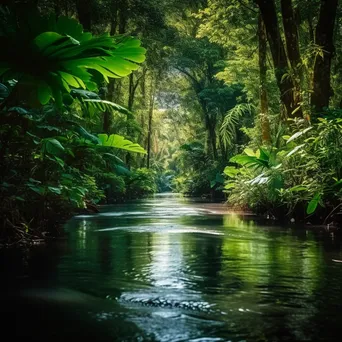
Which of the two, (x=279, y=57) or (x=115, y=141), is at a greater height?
(x=279, y=57)

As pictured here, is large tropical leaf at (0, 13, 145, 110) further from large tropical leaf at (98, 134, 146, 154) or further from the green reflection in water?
large tropical leaf at (98, 134, 146, 154)

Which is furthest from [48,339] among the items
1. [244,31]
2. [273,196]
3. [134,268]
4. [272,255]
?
[244,31]

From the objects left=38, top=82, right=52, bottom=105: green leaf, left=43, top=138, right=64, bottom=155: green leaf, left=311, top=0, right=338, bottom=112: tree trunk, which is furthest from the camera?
left=311, top=0, right=338, bottom=112: tree trunk

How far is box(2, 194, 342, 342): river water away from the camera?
2791 mm

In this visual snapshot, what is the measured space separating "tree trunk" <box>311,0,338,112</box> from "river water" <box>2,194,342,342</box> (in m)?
5.40

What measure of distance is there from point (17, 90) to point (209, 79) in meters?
25.9

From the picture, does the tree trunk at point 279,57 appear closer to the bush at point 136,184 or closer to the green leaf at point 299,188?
the green leaf at point 299,188

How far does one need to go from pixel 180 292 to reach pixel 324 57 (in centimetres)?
921

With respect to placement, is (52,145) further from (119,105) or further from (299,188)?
(299,188)

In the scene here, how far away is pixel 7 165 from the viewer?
263 inches

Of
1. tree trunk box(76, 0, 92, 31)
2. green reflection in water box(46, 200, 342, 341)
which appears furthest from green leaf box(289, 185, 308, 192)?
tree trunk box(76, 0, 92, 31)

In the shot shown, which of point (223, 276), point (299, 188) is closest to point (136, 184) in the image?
point (299, 188)

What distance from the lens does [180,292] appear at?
3789 millimetres

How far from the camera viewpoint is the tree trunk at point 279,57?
12.1 m
